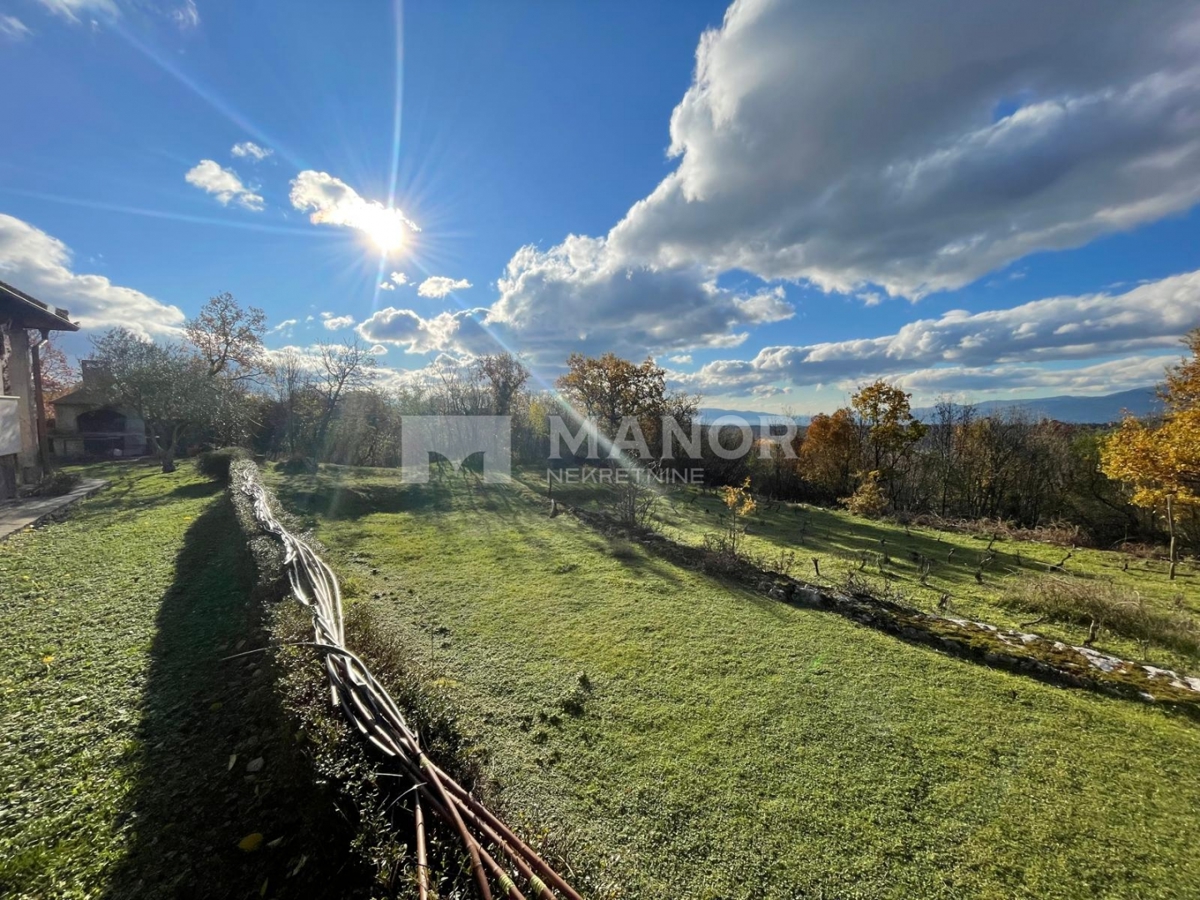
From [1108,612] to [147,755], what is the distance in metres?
8.65

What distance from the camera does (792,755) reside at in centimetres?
285

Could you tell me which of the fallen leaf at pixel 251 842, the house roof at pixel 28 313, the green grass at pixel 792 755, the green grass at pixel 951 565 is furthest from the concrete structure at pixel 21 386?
the green grass at pixel 951 565

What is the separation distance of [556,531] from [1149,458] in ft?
33.3

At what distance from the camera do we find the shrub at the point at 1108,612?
449 cm

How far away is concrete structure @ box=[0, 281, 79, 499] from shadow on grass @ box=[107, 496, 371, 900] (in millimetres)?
9860

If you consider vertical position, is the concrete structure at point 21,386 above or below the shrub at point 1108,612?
above

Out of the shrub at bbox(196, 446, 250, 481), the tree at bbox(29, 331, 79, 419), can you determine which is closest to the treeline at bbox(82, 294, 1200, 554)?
the shrub at bbox(196, 446, 250, 481)

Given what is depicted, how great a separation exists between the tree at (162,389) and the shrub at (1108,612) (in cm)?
2067

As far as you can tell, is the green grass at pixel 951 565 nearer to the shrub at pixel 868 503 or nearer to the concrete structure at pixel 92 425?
the shrub at pixel 868 503

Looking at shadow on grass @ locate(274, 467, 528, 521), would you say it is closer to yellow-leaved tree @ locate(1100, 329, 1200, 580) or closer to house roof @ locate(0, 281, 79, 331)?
house roof @ locate(0, 281, 79, 331)

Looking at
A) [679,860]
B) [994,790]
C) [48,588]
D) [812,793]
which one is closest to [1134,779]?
[994,790]

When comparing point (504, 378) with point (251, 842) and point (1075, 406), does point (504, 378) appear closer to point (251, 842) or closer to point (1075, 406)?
point (251, 842)

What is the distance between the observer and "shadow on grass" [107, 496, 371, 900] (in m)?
1.76

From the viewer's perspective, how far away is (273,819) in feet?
6.64
